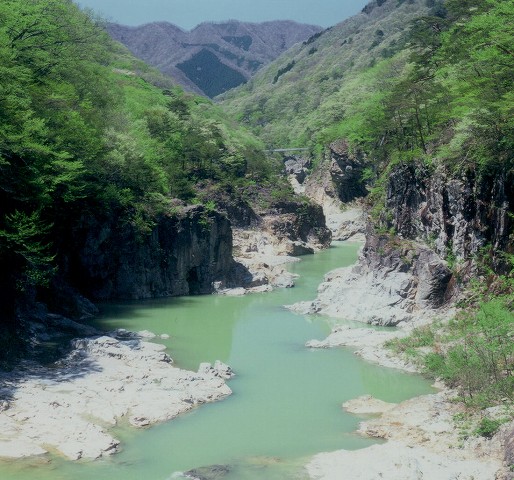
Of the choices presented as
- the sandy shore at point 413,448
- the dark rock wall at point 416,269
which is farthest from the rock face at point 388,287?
the sandy shore at point 413,448

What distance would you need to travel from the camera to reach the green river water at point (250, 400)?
41.4 ft

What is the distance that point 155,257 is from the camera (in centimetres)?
3225

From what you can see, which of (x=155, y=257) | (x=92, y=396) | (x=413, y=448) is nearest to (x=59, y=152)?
(x=155, y=257)

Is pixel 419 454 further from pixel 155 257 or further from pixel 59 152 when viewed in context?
pixel 155 257

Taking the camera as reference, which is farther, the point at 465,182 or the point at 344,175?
the point at 344,175

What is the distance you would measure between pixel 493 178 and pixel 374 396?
981 cm

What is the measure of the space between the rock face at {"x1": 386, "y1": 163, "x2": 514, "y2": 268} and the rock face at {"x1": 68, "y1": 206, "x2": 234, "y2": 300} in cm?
988

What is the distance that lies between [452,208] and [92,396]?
1503 centimetres

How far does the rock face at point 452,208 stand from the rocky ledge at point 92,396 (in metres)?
10.3

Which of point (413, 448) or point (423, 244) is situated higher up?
point (423, 244)

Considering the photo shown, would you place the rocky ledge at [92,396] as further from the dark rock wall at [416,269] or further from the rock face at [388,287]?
the dark rock wall at [416,269]

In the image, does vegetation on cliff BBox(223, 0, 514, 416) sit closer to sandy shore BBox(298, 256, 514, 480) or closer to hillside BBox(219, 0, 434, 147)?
sandy shore BBox(298, 256, 514, 480)

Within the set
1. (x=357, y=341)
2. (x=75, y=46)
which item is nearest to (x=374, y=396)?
(x=357, y=341)

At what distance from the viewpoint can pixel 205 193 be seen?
46.1 meters
